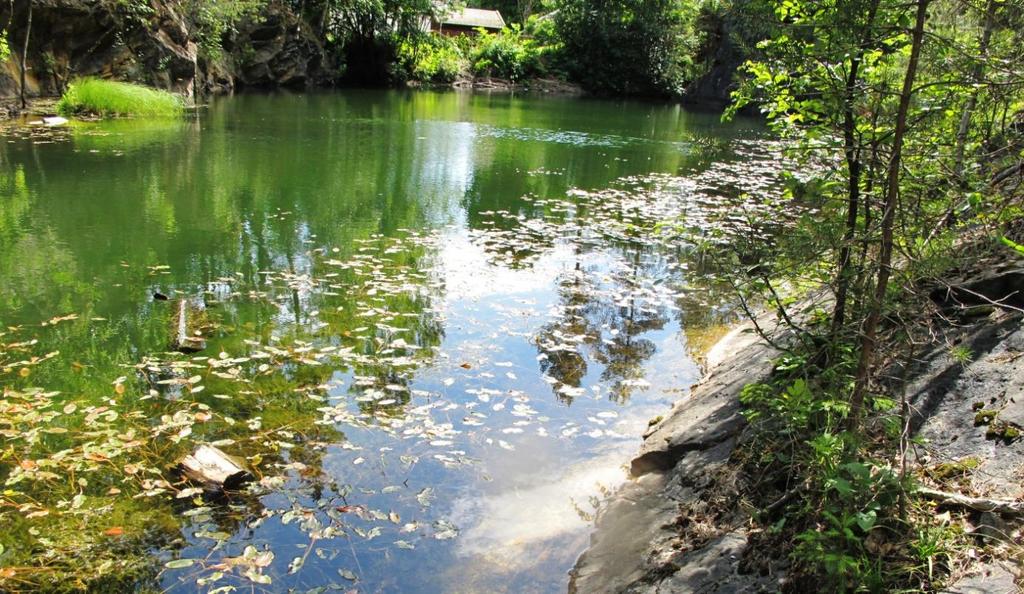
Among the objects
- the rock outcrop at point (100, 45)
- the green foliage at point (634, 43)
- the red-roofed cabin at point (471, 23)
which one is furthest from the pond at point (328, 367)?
the red-roofed cabin at point (471, 23)

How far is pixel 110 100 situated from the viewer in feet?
68.9

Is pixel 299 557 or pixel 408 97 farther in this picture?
pixel 408 97

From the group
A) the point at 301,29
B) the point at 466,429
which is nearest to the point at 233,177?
the point at 466,429

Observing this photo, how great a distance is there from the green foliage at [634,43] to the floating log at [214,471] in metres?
50.1

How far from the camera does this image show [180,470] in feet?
15.1

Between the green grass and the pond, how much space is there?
247 inches

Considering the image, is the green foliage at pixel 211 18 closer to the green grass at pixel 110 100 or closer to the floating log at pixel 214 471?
the green grass at pixel 110 100

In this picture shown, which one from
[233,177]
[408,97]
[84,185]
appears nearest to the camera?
[84,185]

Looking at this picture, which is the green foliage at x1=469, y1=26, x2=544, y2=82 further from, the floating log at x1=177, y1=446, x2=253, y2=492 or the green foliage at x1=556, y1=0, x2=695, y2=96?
the floating log at x1=177, y1=446, x2=253, y2=492

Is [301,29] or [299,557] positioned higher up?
[301,29]

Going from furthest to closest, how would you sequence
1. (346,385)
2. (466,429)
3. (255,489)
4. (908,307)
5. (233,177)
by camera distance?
(233,177), (346,385), (466,429), (255,489), (908,307)

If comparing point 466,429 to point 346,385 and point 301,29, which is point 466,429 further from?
point 301,29

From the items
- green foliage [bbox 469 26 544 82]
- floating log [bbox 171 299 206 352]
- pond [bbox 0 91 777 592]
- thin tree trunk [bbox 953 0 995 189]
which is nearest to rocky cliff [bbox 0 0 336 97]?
pond [bbox 0 91 777 592]

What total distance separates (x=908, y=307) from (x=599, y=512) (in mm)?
2263
